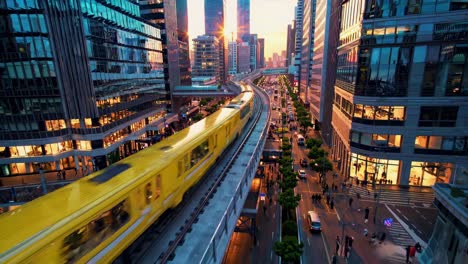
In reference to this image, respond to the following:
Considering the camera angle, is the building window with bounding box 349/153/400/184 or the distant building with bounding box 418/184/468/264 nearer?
the distant building with bounding box 418/184/468/264

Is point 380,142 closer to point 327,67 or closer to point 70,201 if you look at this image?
point 327,67

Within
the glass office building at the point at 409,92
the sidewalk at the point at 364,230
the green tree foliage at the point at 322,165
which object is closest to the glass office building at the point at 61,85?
the green tree foliage at the point at 322,165

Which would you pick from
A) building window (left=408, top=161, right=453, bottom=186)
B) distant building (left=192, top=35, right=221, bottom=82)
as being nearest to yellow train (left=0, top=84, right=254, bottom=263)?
building window (left=408, top=161, right=453, bottom=186)

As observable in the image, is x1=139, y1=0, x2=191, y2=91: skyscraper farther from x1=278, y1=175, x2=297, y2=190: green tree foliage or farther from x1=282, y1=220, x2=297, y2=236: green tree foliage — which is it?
x1=282, y1=220, x2=297, y2=236: green tree foliage

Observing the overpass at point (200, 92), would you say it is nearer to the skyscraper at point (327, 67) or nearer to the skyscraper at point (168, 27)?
the skyscraper at point (168, 27)

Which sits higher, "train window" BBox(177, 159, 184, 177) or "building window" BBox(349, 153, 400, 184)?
"train window" BBox(177, 159, 184, 177)

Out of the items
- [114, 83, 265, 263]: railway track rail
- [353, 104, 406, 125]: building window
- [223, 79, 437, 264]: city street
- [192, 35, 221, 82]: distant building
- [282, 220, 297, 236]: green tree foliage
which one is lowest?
[223, 79, 437, 264]: city street
